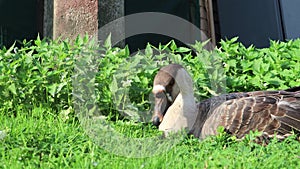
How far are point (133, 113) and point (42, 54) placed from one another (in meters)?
1.16

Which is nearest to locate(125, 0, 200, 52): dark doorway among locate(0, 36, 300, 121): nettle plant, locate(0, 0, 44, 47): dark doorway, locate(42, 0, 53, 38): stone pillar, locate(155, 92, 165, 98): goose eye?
locate(0, 0, 44, 47): dark doorway

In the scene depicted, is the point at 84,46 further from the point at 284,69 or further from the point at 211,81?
the point at 284,69

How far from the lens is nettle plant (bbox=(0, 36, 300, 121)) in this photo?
521 centimetres

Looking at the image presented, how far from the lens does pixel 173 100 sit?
4930 mm

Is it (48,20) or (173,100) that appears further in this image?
(48,20)

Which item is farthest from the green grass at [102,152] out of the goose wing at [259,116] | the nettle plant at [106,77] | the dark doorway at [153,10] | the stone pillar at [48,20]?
the dark doorway at [153,10]

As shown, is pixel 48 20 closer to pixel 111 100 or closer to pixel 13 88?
pixel 13 88

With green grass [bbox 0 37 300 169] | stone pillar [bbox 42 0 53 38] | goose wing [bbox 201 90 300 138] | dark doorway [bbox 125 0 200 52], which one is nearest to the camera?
green grass [bbox 0 37 300 169]

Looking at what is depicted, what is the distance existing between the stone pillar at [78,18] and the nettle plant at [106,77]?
2.04 ft

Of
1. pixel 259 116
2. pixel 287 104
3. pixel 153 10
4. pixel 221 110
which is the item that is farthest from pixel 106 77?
pixel 153 10

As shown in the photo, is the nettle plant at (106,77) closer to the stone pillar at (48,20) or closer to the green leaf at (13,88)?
the green leaf at (13,88)

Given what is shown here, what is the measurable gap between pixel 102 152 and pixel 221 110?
1228 millimetres

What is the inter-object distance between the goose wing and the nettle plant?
0.91 m

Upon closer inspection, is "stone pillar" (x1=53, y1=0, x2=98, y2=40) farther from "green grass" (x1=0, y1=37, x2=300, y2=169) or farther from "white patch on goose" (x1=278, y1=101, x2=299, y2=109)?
"white patch on goose" (x1=278, y1=101, x2=299, y2=109)
